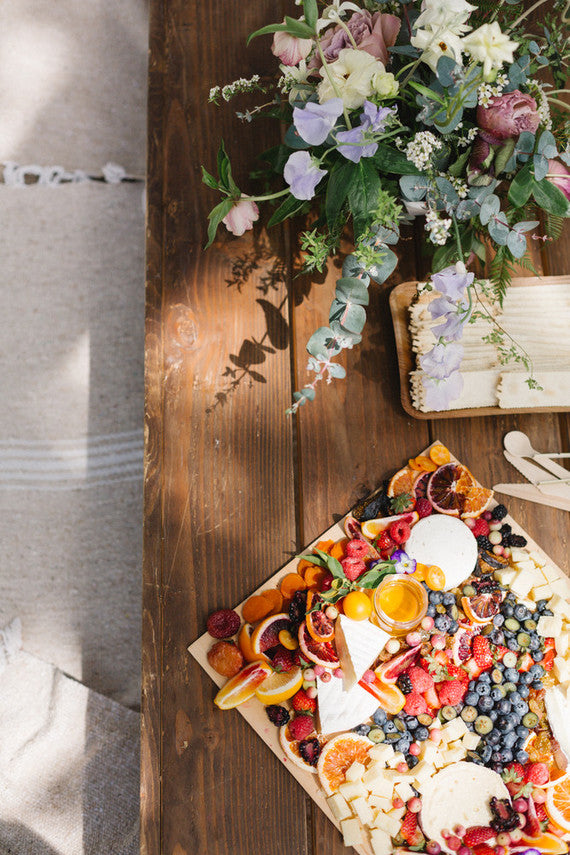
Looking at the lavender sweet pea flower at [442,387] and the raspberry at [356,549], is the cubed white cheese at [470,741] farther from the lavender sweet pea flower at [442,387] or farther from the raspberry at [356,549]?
the lavender sweet pea flower at [442,387]

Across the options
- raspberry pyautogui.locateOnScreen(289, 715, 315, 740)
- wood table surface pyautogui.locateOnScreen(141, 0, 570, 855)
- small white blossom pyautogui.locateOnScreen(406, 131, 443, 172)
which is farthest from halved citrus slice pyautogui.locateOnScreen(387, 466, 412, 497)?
small white blossom pyautogui.locateOnScreen(406, 131, 443, 172)

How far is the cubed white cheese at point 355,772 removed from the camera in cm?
89

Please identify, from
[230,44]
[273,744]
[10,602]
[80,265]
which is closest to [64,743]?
[10,602]

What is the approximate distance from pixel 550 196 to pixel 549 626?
61cm

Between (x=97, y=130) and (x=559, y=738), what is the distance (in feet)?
5.42

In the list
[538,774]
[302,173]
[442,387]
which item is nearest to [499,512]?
[442,387]

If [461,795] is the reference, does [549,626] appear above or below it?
above

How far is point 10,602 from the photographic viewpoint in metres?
1.38

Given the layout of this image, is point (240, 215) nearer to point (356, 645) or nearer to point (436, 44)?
point (436, 44)

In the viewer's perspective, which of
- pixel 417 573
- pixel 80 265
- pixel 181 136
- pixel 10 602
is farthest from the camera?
pixel 80 265

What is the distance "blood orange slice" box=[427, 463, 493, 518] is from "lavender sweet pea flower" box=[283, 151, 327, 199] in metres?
0.48

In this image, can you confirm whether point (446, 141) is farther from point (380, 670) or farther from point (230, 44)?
point (380, 670)

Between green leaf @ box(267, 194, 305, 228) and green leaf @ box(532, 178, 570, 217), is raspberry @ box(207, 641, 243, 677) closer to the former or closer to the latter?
green leaf @ box(267, 194, 305, 228)

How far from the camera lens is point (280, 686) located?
900mm
